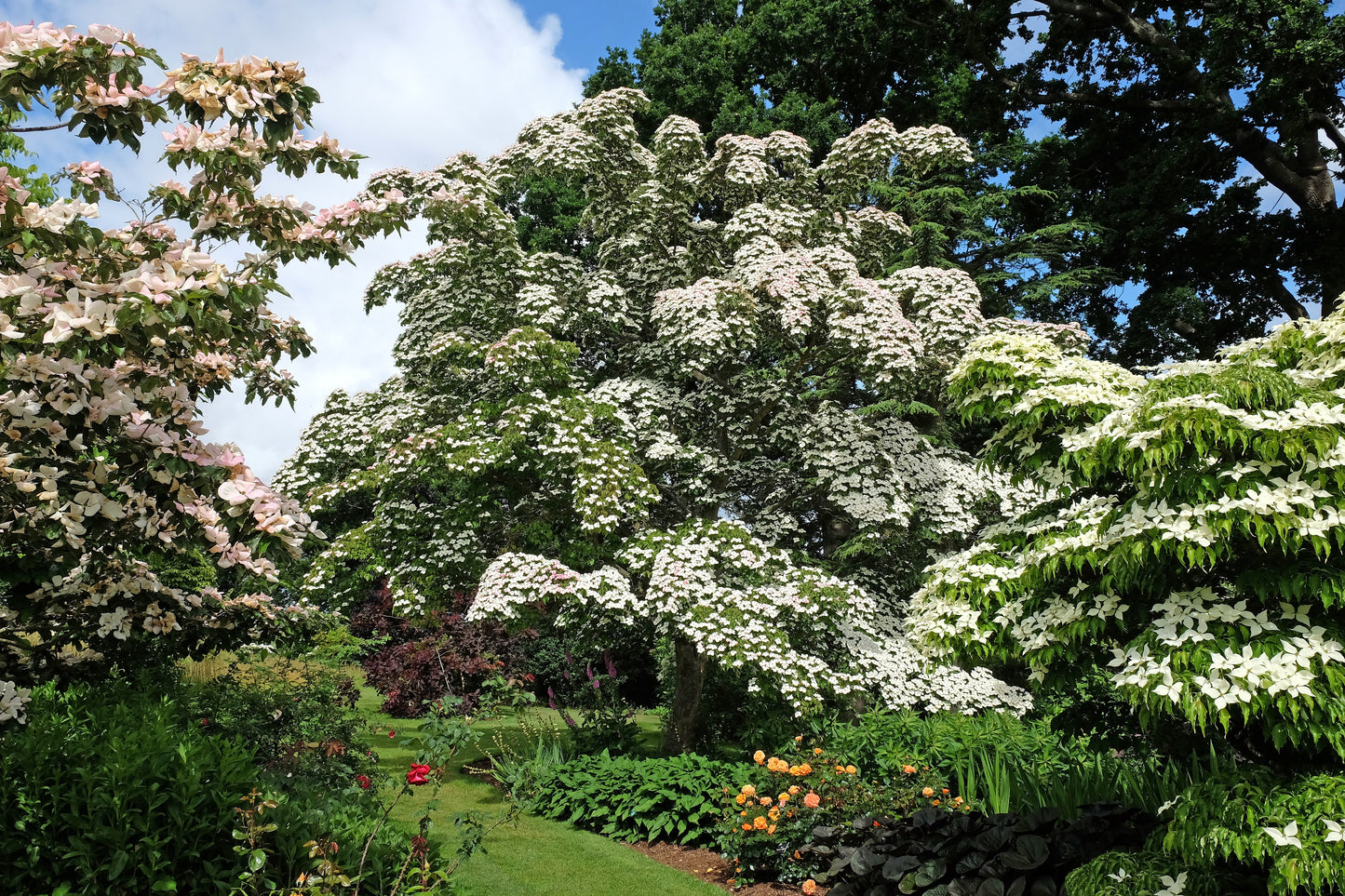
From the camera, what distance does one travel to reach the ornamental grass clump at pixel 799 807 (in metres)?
5.96

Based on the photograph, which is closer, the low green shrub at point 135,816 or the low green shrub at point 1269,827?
the low green shrub at point 1269,827

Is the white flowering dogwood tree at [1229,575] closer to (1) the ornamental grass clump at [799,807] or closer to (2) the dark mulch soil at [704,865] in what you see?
(1) the ornamental grass clump at [799,807]

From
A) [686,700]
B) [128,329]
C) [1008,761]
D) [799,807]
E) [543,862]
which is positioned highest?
[128,329]

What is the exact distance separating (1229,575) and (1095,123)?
15.5m

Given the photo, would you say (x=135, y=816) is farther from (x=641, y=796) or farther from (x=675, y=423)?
(x=675, y=423)

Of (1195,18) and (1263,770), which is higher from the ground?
(1195,18)

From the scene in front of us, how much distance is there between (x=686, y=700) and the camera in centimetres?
890

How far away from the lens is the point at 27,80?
3186 mm

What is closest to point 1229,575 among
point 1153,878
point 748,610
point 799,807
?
point 1153,878

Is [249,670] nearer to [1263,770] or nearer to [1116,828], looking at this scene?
[1116,828]

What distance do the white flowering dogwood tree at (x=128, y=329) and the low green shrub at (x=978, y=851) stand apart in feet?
13.0

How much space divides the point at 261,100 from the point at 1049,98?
1724cm

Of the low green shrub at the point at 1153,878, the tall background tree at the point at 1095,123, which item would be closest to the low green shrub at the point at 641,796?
the low green shrub at the point at 1153,878

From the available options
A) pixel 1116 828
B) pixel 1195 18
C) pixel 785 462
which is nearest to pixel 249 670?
pixel 785 462
